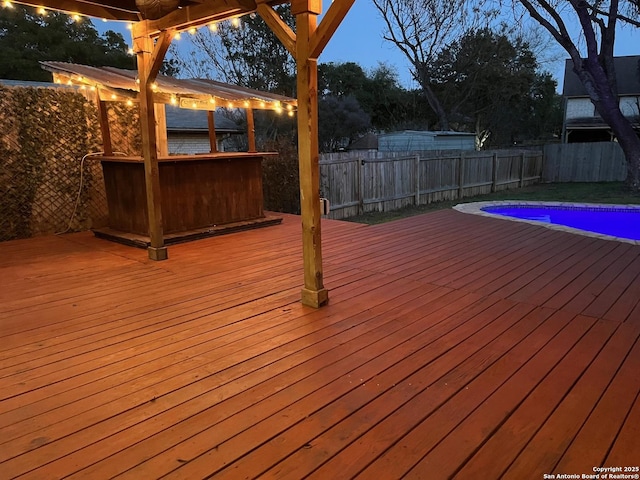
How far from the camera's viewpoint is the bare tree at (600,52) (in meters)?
11.6

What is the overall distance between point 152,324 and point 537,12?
42.8 feet

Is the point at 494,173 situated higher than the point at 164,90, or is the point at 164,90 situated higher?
the point at 164,90

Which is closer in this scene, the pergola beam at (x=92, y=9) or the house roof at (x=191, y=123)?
the pergola beam at (x=92, y=9)

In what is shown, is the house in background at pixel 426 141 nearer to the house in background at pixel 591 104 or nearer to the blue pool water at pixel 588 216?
the house in background at pixel 591 104

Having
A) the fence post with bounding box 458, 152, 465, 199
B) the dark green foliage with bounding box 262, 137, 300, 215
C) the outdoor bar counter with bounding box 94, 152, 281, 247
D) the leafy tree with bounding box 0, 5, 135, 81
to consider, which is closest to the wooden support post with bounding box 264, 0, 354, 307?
the outdoor bar counter with bounding box 94, 152, 281, 247

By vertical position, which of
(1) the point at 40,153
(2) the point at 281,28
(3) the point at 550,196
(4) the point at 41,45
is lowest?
(3) the point at 550,196

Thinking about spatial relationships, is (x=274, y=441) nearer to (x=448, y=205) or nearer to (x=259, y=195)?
(x=259, y=195)

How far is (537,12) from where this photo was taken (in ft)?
39.4

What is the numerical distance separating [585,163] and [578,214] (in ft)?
24.3

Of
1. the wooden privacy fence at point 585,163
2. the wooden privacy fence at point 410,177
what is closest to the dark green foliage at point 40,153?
the wooden privacy fence at point 410,177

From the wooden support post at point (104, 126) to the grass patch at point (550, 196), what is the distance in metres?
4.75

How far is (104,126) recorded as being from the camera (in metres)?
5.70

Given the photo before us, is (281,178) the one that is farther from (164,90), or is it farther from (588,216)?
(588,216)

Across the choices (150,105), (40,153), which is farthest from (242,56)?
(150,105)
